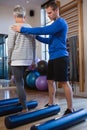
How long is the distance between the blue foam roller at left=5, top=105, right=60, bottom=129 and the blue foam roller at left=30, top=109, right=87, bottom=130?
0.98 ft

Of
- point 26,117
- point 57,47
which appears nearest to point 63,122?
point 26,117

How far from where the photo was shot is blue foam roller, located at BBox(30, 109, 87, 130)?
169cm

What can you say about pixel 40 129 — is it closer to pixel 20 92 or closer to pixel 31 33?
pixel 20 92

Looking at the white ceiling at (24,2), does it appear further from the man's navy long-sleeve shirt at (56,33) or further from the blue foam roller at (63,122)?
the blue foam roller at (63,122)

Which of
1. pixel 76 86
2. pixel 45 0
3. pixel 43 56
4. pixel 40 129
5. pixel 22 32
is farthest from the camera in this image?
pixel 43 56

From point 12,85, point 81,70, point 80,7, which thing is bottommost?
point 12,85

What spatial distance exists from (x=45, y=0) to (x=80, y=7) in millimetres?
2060

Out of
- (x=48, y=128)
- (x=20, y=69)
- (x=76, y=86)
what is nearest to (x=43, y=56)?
(x=76, y=86)

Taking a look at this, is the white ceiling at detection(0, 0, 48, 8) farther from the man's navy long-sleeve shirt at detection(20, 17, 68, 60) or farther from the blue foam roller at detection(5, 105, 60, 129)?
the blue foam roller at detection(5, 105, 60, 129)

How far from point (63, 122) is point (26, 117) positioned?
42 centimetres

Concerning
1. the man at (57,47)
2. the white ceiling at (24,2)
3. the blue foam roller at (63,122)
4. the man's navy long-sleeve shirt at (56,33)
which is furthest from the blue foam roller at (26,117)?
the white ceiling at (24,2)

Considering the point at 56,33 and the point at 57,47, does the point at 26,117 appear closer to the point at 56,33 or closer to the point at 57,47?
the point at 57,47

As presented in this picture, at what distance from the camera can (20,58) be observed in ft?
7.29

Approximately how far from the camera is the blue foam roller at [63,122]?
169 centimetres
